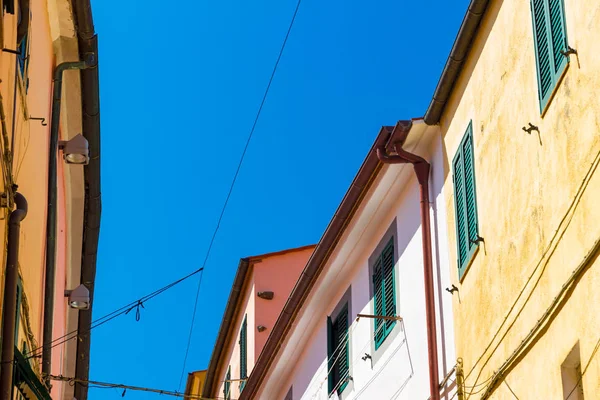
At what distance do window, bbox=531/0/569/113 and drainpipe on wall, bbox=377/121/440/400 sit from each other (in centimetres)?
333

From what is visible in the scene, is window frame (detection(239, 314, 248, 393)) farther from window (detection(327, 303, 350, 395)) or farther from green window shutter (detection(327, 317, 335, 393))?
window (detection(327, 303, 350, 395))

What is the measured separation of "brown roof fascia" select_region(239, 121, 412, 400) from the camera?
43.7ft

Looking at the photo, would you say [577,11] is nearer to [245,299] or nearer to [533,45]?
[533,45]

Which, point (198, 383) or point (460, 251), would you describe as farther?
point (198, 383)

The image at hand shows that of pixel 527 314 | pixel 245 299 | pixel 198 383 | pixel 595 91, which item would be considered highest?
pixel 198 383

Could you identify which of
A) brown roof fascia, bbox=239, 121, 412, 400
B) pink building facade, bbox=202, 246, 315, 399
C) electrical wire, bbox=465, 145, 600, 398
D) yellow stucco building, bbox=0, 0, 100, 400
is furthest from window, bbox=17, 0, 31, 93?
pink building facade, bbox=202, 246, 315, 399

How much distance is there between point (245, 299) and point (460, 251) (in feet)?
51.1

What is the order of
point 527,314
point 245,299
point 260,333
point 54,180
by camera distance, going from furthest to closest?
point 245,299 → point 260,333 → point 54,180 → point 527,314

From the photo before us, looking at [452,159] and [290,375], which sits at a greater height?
[290,375]

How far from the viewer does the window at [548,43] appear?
8820 mm

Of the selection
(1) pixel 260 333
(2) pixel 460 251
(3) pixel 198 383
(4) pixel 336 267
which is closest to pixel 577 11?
(2) pixel 460 251

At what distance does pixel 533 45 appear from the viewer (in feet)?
31.5

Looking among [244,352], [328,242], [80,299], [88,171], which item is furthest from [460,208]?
[244,352]

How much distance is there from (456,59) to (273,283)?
47.1 feet
